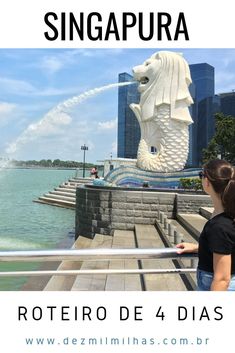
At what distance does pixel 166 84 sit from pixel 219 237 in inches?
542

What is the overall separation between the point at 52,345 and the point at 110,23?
10.2 feet

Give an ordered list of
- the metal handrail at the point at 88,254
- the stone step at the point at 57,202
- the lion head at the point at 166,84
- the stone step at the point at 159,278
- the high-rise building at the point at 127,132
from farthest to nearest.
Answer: the high-rise building at the point at 127,132
the stone step at the point at 57,202
the lion head at the point at 166,84
the stone step at the point at 159,278
the metal handrail at the point at 88,254

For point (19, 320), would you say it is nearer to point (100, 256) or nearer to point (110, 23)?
point (100, 256)

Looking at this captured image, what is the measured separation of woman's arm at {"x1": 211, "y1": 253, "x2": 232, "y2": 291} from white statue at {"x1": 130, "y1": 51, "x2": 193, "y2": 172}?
13.3 m

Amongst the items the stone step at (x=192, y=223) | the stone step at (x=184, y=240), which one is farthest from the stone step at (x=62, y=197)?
the stone step at (x=184, y=240)

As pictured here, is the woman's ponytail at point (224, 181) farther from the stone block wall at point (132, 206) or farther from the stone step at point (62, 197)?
the stone step at point (62, 197)

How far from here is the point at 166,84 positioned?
14742mm

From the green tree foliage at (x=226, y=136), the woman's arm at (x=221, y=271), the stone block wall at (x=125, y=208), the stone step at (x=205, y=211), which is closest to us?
the woman's arm at (x=221, y=271)

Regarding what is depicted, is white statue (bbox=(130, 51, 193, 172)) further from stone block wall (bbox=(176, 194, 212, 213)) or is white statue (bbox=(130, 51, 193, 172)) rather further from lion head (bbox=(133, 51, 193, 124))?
stone block wall (bbox=(176, 194, 212, 213))

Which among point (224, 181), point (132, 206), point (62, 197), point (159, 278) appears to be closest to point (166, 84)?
point (132, 206)

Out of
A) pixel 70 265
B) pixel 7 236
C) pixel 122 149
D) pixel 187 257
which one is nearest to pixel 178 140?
pixel 7 236

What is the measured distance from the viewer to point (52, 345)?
185 centimetres

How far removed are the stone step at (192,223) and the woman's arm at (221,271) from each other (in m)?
5.71

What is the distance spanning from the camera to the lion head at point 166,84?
48.2ft
